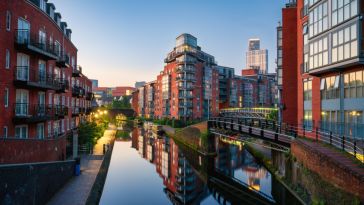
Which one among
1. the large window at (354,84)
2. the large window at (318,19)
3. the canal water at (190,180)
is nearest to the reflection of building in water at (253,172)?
the canal water at (190,180)

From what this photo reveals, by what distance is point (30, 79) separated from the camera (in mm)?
23016

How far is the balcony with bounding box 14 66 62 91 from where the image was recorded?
20875 millimetres

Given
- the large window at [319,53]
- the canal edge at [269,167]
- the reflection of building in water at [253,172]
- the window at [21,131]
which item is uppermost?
the large window at [319,53]

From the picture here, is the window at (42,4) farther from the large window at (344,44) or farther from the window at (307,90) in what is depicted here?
the window at (307,90)

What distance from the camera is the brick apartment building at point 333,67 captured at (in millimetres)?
20734

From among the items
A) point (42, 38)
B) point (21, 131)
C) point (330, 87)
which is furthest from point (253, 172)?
point (42, 38)

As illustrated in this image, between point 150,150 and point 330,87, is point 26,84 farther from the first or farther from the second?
point 150,150

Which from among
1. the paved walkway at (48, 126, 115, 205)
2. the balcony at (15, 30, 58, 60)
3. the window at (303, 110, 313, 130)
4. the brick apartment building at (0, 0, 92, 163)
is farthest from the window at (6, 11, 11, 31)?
the window at (303, 110, 313, 130)

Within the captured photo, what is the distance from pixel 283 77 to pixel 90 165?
26775 mm

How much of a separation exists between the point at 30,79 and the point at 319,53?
25462 millimetres

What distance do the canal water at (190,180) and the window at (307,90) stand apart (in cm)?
916

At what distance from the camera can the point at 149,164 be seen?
1507 inches

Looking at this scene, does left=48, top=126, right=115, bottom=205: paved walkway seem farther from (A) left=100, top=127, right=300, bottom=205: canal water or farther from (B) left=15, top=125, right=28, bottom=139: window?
(B) left=15, top=125, right=28, bottom=139: window

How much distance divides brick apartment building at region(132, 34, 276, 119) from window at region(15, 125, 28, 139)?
41841 mm
